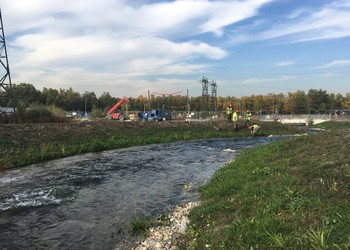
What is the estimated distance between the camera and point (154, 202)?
12.8 meters

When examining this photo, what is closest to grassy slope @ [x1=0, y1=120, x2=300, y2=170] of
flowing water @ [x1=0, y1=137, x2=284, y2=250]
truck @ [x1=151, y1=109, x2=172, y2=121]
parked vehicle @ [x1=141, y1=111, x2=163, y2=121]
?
flowing water @ [x1=0, y1=137, x2=284, y2=250]

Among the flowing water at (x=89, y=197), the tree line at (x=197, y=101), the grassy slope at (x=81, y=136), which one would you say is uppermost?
the tree line at (x=197, y=101)

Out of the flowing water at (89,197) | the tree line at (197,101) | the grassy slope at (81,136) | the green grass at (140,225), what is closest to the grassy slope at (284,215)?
the green grass at (140,225)

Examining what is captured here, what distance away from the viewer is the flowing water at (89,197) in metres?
9.40

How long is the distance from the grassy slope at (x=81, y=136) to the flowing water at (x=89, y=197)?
1738 millimetres

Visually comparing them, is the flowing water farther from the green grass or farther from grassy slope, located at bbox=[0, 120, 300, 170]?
grassy slope, located at bbox=[0, 120, 300, 170]

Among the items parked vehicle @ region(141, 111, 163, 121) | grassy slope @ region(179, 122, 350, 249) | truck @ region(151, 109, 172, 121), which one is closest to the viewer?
grassy slope @ region(179, 122, 350, 249)

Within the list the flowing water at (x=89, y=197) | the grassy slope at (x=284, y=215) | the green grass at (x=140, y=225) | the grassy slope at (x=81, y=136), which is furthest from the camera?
the grassy slope at (x=81, y=136)

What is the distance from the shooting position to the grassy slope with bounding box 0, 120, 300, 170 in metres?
23.7

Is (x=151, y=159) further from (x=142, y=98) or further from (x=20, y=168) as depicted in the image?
(x=142, y=98)

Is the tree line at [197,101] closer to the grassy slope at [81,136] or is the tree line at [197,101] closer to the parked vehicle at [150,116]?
the parked vehicle at [150,116]

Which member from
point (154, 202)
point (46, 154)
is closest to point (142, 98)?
point (46, 154)

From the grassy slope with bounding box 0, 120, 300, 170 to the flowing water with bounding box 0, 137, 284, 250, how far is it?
1.74 meters

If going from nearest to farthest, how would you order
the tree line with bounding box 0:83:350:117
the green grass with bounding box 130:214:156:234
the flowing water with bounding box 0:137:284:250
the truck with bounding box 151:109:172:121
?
1. the flowing water with bounding box 0:137:284:250
2. the green grass with bounding box 130:214:156:234
3. the truck with bounding box 151:109:172:121
4. the tree line with bounding box 0:83:350:117
